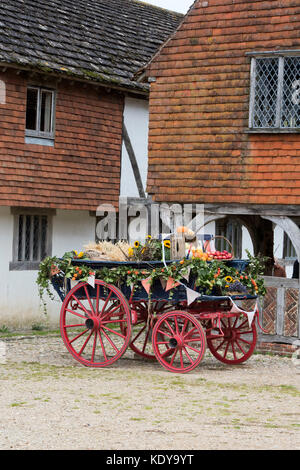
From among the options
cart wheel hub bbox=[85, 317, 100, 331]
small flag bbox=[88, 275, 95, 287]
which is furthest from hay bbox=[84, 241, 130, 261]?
cart wheel hub bbox=[85, 317, 100, 331]

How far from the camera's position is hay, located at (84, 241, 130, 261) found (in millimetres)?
11242

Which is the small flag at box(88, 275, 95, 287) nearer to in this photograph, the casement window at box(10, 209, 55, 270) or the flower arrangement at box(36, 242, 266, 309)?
the flower arrangement at box(36, 242, 266, 309)

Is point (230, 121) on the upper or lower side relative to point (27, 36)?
lower

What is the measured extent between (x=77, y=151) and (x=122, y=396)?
334 inches

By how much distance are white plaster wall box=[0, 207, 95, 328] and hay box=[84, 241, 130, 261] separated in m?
4.43

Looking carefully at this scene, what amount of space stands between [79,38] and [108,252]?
25.8 feet

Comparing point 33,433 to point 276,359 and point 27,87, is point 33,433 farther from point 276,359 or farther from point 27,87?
point 27,87

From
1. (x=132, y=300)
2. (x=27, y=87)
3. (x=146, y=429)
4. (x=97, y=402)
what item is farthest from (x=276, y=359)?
(x=27, y=87)

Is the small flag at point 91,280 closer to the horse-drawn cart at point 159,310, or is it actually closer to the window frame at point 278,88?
the horse-drawn cart at point 159,310

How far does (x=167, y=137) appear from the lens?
13.9 meters

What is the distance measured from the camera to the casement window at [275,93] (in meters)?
13.1

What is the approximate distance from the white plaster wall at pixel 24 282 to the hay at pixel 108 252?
443 centimetres

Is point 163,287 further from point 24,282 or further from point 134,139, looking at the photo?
point 134,139
